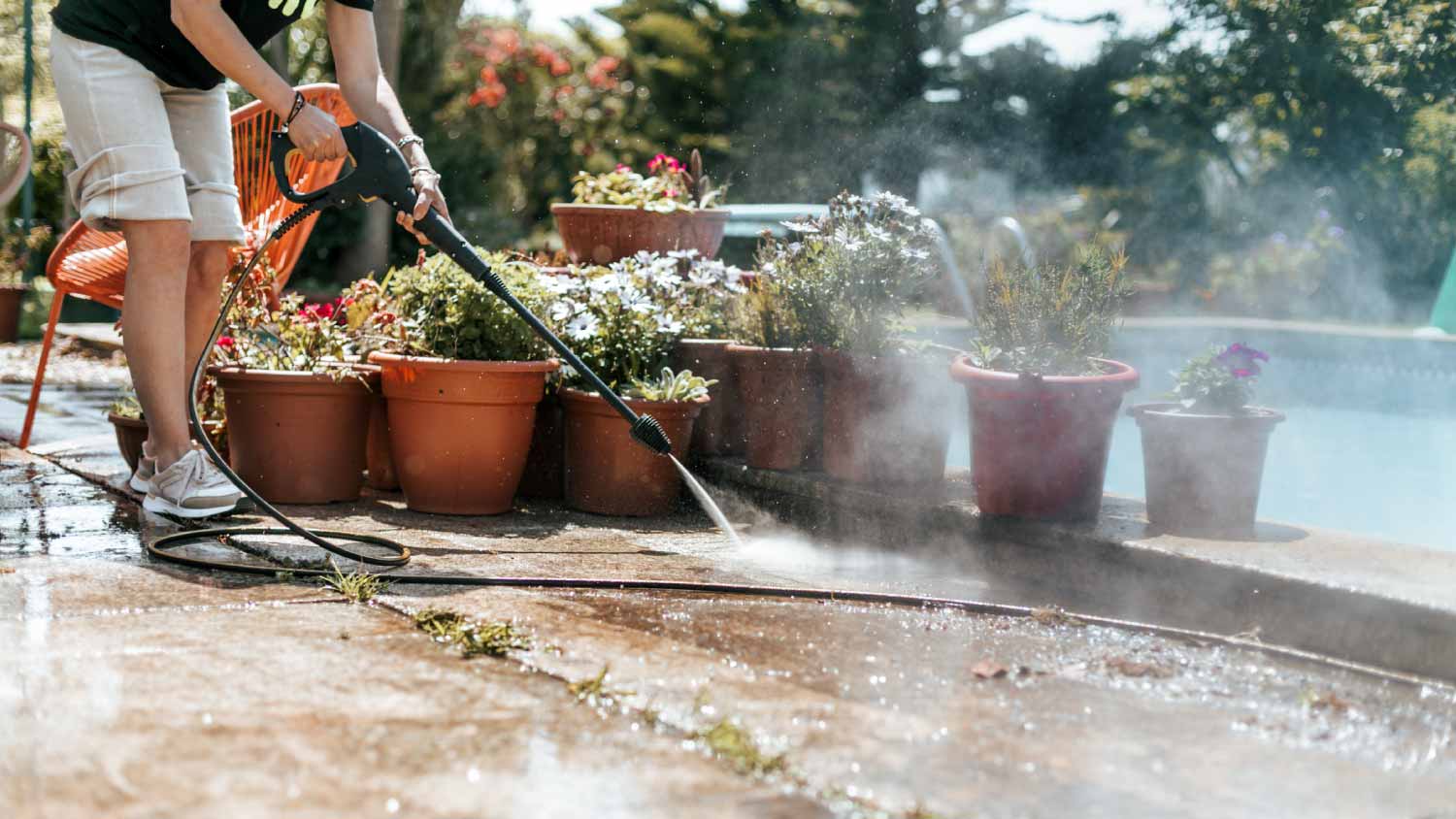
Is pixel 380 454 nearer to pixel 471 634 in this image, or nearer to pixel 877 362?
pixel 877 362

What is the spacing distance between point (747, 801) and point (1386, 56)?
5.72 m

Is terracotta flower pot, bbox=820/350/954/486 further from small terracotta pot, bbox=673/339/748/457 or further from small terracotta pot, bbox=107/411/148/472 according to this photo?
small terracotta pot, bbox=107/411/148/472

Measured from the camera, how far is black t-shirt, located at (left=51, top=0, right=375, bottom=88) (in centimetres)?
253

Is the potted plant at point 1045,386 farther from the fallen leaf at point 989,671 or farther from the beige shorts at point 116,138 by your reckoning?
the beige shorts at point 116,138

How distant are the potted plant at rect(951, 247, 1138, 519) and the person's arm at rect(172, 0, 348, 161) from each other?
4.17 ft

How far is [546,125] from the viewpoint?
12.3m

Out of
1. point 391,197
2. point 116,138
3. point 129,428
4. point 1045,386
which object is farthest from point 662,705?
point 129,428

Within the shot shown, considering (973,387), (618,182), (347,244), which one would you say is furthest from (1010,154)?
(973,387)

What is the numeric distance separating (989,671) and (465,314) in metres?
1.49

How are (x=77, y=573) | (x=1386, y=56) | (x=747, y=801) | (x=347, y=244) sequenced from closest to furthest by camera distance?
(x=747, y=801) → (x=77, y=573) → (x=1386, y=56) → (x=347, y=244)

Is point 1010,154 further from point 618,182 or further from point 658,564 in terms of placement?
point 658,564

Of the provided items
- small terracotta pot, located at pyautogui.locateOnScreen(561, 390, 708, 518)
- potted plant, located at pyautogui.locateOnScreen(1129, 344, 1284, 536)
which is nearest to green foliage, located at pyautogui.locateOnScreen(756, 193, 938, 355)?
small terracotta pot, located at pyautogui.locateOnScreen(561, 390, 708, 518)

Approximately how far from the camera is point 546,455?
321cm

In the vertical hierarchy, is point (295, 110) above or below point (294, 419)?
above
